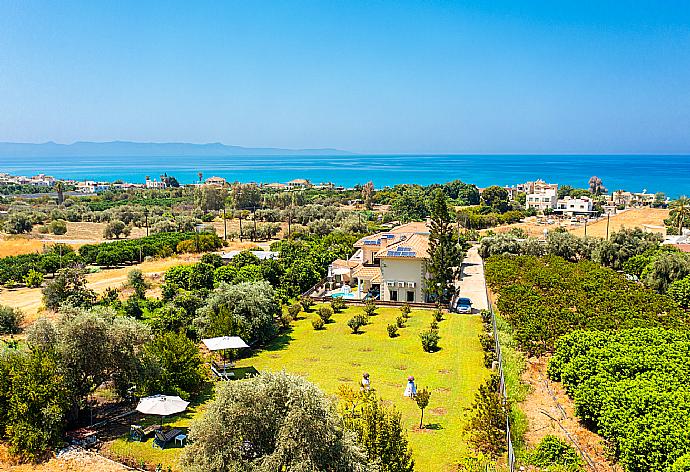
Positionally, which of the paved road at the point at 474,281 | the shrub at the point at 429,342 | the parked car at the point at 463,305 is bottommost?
the paved road at the point at 474,281

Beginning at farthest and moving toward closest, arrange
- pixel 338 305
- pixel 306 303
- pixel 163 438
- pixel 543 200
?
1. pixel 543 200
2. pixel 306 303
3. pixel 338 305
4. pixel 163 438

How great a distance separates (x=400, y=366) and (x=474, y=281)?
65.2ft

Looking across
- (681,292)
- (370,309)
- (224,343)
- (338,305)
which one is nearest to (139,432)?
(224,343)

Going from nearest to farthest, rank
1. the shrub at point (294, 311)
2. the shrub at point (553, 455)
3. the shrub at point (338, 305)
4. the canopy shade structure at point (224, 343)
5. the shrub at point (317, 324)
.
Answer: the shrub at point (553, 455)
the canopy shade structure at point (224, 343)
the shrub at point (317, 324)
the shrub at point (294, 311)
the shrub at point (338, 305)

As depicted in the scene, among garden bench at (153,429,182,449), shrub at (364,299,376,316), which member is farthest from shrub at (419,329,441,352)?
garden bench at (153,429,182,449)

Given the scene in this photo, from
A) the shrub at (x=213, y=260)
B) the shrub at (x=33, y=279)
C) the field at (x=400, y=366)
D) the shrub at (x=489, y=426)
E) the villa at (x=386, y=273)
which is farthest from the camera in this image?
the shrub at (x=213, y=260)

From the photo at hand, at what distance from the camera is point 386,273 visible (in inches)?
1305

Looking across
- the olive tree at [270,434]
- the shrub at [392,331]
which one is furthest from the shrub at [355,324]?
the olive tree at [270,434]

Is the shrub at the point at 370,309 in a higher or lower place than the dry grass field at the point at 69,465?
lower

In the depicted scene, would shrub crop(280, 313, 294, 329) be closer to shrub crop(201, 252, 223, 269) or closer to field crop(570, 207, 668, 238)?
shrub crop(201, 252, 223, 269)

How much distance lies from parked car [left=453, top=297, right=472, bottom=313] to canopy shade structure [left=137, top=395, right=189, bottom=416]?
19.4 meters

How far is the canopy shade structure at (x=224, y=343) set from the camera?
20141 millimetres

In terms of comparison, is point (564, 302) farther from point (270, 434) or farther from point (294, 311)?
point (270, 434)

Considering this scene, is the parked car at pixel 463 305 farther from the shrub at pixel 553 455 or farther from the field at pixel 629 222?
the field at pixel 629 222
